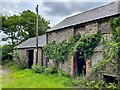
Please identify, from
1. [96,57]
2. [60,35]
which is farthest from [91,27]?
[60,35]

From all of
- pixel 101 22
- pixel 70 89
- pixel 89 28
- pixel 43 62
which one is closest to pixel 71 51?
pixel 89 28

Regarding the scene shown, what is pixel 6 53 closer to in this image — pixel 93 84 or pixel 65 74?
pixel 65 74

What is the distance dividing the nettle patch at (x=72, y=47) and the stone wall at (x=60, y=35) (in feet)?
1.47

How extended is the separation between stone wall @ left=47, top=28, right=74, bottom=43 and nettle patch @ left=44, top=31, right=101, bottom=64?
1.47 ft

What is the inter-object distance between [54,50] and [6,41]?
2403 centimetres

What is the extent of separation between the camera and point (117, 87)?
13539mm

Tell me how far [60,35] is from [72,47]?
11.3 feet

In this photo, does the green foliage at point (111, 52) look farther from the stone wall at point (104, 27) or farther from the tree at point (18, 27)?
the tree at point (18, 27)

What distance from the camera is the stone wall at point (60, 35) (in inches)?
806

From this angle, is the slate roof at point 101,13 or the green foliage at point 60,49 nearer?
the slate roof at point 101,13

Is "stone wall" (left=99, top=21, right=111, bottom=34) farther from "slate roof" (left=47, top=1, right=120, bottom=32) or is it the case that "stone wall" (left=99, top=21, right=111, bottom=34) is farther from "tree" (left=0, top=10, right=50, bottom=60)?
"tree" (left=0, top=10, right=50, bottom=60)

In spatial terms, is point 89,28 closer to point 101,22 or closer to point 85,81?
point 101,22

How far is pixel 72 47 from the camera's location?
1911 cm

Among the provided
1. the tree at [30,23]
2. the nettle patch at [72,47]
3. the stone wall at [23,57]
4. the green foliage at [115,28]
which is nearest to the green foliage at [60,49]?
the nettle patch at [72,47]
